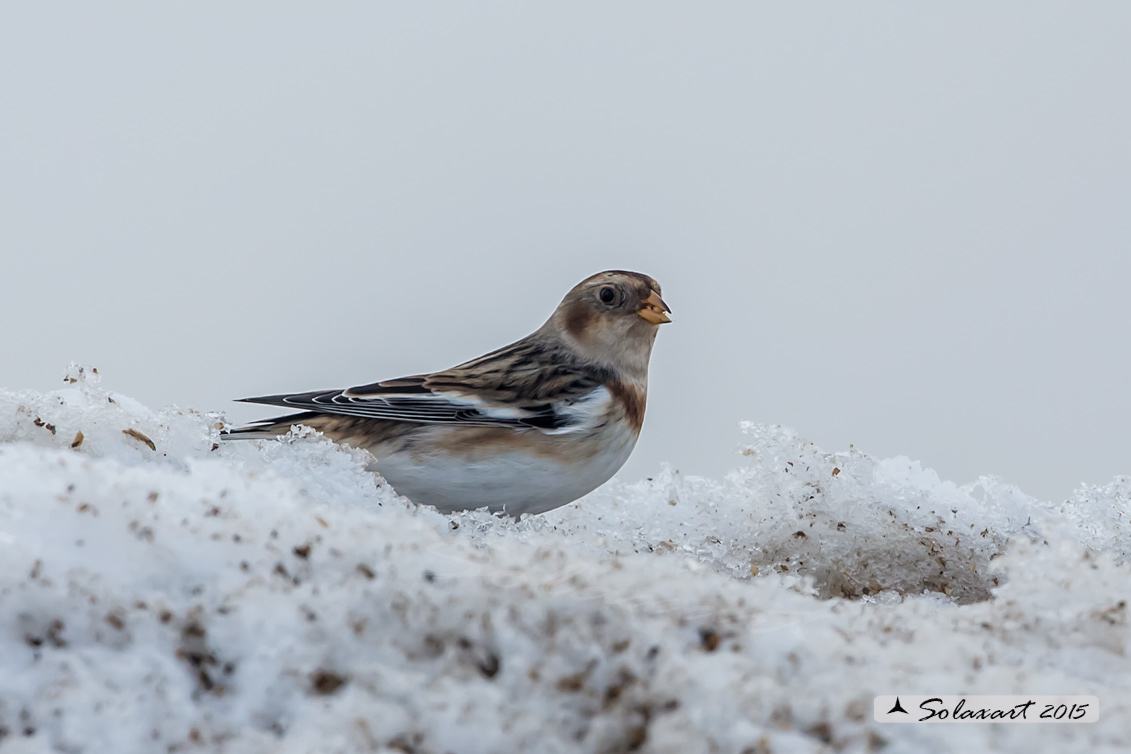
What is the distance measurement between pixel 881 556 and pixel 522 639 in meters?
1.62

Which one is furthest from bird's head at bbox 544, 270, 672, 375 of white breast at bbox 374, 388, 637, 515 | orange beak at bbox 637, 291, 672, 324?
white breast at bbox 374, 388, 637, 515

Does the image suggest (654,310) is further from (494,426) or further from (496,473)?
(496,473)

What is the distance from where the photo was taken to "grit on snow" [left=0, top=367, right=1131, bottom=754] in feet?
4.00

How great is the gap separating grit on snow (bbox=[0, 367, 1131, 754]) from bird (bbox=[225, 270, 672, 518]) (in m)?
1.21

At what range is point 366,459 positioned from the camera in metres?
2.68

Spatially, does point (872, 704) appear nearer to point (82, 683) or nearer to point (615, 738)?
point (615, 738)

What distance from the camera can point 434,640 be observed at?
1.32 m

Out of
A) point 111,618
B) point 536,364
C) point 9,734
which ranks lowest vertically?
point 9,734

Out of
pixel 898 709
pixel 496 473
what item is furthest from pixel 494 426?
pixel 898 709

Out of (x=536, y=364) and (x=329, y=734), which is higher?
(x=536, y=364)

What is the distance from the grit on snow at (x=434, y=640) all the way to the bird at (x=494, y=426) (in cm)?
121

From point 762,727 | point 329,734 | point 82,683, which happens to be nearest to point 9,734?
point 82,683

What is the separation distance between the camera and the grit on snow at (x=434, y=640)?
122 centimetres

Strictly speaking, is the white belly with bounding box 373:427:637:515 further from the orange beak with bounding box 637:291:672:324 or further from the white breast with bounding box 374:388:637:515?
the orange beak with bounding box 637:291:672:324
